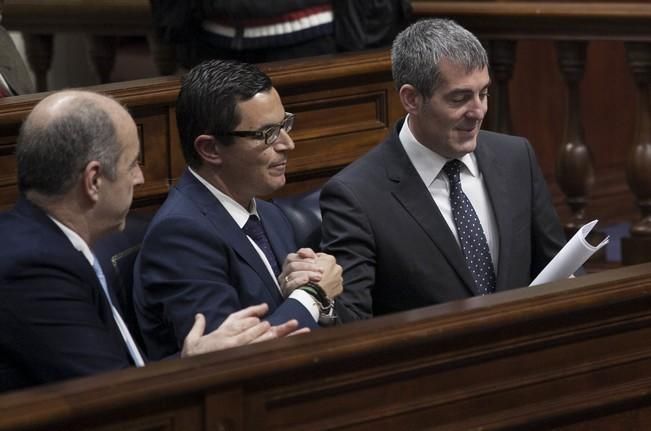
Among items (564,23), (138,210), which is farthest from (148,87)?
(564,23)

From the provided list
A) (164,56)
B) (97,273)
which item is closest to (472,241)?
(97,273)

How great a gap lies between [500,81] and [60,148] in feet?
8.14

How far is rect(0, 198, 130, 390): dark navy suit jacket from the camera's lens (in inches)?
A: 108

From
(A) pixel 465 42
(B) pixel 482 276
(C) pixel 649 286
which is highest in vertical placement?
(A) pixel 465 42

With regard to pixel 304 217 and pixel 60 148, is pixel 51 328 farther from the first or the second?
pixel 304 217

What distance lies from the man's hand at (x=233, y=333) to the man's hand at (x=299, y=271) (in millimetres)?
394

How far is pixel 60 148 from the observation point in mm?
2854

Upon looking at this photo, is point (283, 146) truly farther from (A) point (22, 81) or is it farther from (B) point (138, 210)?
(A) point (22, 81)

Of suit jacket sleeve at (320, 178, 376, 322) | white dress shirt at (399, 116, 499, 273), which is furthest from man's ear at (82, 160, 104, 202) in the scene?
white dress shirt at (399, 116, 499, 273)

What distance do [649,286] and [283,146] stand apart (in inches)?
36.7

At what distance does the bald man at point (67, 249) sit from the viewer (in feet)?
9.05

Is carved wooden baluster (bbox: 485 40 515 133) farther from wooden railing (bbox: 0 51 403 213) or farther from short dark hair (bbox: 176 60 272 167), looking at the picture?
short dark hair (bbox: 176 60 272 167)

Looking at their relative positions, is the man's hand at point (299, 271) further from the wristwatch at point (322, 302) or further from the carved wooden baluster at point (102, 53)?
the carved wooden baluster at point (102, 53)

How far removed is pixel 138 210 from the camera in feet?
13.1
